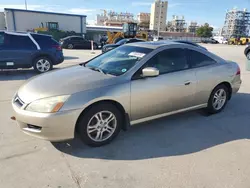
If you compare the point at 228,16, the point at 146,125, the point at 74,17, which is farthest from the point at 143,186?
the point at 228,16

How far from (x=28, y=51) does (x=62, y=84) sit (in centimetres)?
582

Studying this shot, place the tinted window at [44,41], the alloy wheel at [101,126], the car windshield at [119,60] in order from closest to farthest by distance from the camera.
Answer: the alloy wheel at [101,126]
the car windshield at [119,60]
the tinted window at [44,41]

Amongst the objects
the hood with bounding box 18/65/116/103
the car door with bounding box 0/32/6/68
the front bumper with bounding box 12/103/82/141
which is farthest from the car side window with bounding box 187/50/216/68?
the car door with bounding box 0/32/6/68

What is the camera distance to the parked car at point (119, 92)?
2703 mm

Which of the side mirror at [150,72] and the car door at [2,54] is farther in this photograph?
the car door at [2,54]

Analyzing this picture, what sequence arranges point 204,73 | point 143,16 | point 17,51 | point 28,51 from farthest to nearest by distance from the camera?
point 143,16 < point 28,51 < point 17,51 < point 204,73

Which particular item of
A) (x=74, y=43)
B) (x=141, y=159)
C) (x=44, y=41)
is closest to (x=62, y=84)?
(x=141, y=159)

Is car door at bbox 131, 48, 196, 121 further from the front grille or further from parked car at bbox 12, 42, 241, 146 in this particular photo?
the front grille

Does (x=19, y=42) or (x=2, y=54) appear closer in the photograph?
(x=2, y=54)

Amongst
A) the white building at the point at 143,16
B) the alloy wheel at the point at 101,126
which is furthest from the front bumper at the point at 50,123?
the white building at the point at 143,16

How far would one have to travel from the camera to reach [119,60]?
3639 millimetres

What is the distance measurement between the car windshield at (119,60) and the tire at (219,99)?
5.44 feet

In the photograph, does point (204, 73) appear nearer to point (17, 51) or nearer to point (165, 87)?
point (165, 87)

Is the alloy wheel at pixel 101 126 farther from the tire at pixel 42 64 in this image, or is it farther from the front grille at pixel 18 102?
the tire at pixel 42 64
